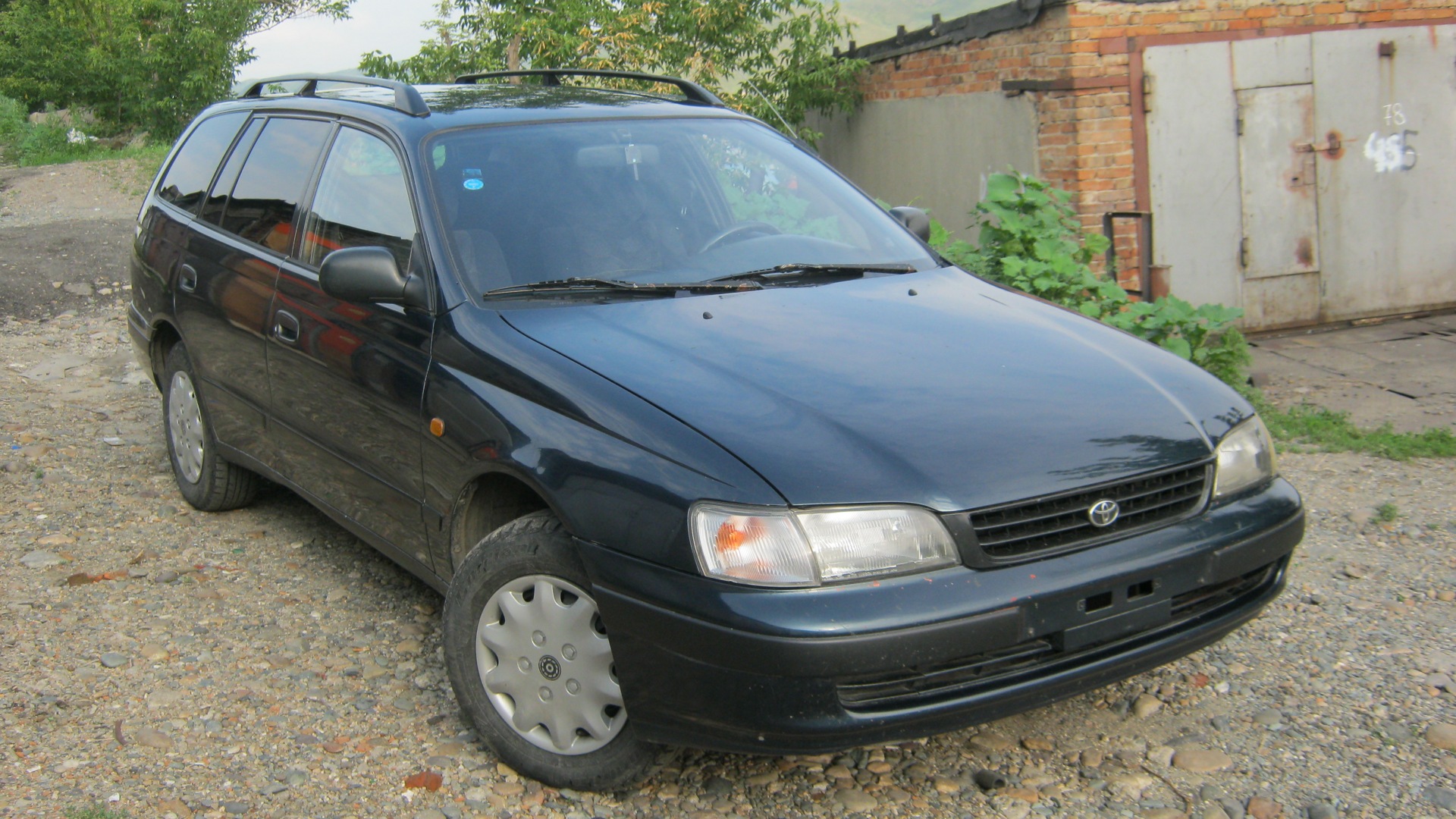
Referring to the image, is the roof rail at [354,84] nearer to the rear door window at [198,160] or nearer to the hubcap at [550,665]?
the rear door window at [198,160]

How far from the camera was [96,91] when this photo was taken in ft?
83.3

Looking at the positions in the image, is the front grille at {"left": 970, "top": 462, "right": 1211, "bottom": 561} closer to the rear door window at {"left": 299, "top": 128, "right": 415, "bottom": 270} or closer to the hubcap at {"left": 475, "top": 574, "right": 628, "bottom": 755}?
the hubcap at {"left": 475, "top": 574, "right": 628, "bottom": 755}

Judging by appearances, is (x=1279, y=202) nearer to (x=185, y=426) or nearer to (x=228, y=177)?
(x=228, y=177)

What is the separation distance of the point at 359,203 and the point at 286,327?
1.59ft

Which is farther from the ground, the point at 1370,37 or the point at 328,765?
the point at 1370,37

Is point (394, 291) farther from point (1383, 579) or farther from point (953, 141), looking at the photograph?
point (953, 141)

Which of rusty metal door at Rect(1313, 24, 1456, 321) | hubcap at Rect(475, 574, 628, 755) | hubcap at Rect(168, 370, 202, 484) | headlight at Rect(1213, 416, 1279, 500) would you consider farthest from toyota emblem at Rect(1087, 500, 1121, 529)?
rusty metal door at Rect(1313, 24, 1456, 321)

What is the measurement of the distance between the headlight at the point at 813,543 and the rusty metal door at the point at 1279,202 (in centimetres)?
744

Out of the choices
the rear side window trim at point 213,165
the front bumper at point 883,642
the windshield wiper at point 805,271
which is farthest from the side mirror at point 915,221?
the rear side window trim at point 213,165

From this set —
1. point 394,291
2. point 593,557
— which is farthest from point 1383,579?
point 394,291

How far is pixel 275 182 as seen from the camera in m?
4.49

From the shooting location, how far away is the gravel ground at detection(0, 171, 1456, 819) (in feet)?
9.93

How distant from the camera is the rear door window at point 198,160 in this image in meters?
5.08

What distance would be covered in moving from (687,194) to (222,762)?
207cm
